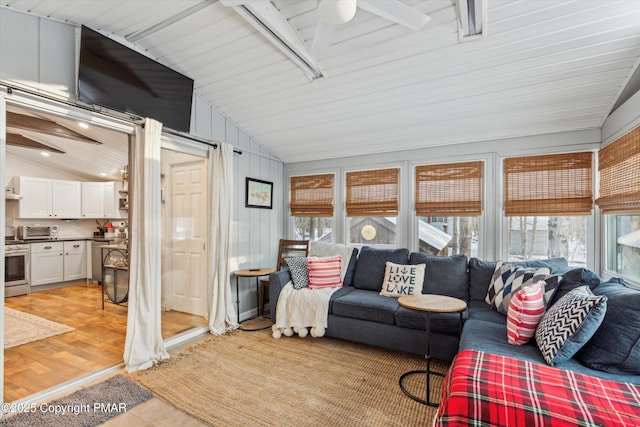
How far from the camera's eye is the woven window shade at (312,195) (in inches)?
179

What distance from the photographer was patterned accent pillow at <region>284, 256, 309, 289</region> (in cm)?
354

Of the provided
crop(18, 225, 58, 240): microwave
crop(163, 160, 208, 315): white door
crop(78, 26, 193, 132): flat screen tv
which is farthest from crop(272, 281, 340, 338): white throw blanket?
crop(18, 225, 58, 240): microwave

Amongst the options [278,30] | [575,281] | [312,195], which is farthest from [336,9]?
[312,195]

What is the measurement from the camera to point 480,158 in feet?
11.8

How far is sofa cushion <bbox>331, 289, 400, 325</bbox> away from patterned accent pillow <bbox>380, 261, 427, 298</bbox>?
13 centimetres

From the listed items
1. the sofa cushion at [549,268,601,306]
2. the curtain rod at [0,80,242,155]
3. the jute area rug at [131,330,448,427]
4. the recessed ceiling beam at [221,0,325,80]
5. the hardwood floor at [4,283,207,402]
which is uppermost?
the recessed ceiling beam at [221,0,325,80]

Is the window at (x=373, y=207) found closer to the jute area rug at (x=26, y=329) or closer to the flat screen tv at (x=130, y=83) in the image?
the flat screen tv at (x=130, y=83)

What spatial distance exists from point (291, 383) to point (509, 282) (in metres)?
2.05

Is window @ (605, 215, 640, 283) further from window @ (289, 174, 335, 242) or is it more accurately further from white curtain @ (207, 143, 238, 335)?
white curtain @ (207, 143, 238, 335)

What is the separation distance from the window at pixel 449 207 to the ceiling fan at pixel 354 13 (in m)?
2.20

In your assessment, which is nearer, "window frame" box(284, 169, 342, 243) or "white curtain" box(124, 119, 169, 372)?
"white curtain" box(124, 119, 169, 372)

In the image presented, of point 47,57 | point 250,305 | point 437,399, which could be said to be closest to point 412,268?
point 437,399

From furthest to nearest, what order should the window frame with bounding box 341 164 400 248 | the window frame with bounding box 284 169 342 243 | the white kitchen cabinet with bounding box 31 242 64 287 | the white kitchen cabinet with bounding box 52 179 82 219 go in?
1. the white kitchen cabinet with bounding box 52 179 82 219
2. the white kitchen cabinet with bounding box 31 242 64 287
3. the window frame with bounding box 284 169 342 243
4. the window frame with bounding box 341 164 400 248

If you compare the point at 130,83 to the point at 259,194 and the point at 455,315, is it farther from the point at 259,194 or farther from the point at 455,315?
the point at 455,315
